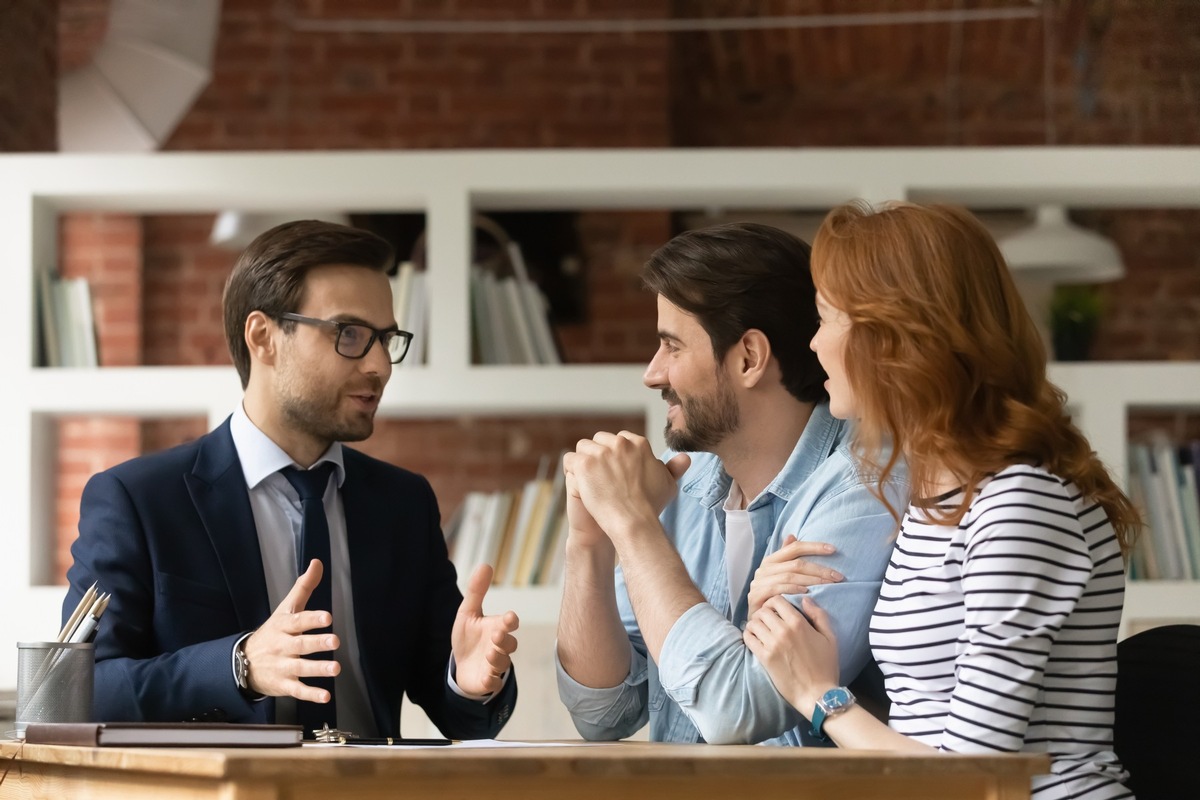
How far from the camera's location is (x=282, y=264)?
2385 millimetres

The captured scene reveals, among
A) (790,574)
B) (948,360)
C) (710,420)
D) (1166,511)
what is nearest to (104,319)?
(1166,511)

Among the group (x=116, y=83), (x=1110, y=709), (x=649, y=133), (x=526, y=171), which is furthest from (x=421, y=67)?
(x=1110, y=709)

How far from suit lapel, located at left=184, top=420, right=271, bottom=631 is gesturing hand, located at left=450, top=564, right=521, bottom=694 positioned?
1.07 ft

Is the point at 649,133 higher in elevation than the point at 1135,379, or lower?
higher

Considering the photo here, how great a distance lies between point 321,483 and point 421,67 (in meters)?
3.51

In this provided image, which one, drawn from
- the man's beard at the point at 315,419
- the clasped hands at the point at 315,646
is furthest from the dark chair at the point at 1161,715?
the man's beard at the point at 315,419

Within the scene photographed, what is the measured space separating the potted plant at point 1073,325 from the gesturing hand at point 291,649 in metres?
3.05

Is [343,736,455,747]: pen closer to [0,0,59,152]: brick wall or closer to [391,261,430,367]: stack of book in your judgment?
[391,261,430,367]: stack of book

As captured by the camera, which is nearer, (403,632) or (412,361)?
(403,632)

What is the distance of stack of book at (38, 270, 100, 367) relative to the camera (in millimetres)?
3684

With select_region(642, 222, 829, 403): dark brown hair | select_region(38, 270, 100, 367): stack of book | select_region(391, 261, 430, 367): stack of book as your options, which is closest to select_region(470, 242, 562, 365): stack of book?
select_region(391, 261, 430, 367): stack of book

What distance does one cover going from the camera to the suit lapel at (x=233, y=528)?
6.98 feet

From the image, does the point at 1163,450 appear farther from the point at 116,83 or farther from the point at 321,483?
the point at 116,83

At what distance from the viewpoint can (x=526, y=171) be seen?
3715 mm
